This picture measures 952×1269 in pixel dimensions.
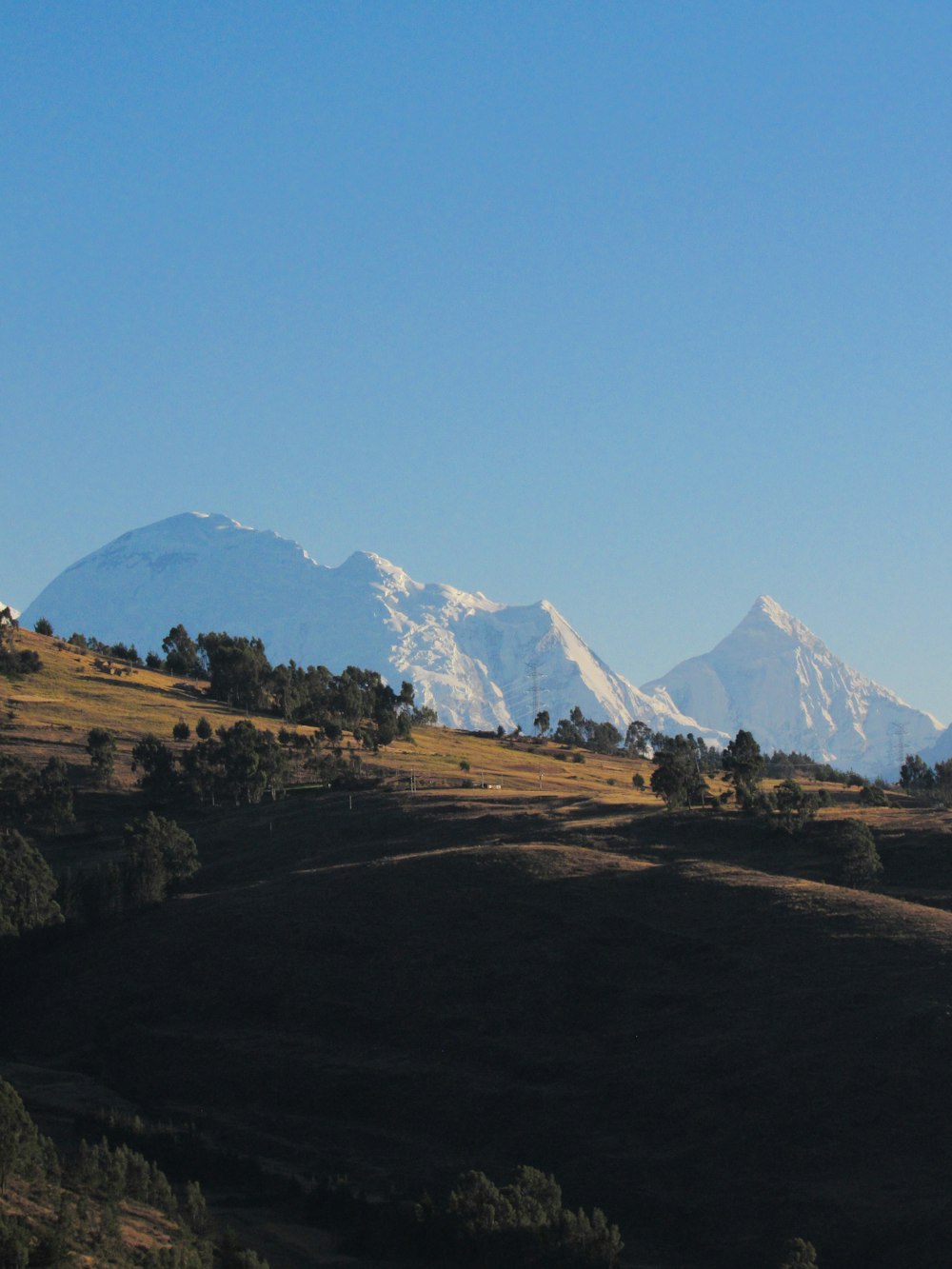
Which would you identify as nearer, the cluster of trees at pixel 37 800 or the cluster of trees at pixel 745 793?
the cluster of trees at pixel 745 793

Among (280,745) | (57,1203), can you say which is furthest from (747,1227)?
(280,745)

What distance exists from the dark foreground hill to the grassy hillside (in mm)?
171

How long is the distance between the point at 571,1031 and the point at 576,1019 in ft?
4.14

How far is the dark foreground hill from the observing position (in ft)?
181

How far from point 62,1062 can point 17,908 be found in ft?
69.8

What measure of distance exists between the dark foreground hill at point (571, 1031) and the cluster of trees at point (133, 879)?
2869 millimetres

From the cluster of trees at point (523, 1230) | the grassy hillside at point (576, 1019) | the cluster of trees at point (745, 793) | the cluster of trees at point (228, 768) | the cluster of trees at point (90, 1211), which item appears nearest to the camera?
the cluster of trees at point (90, 1211)

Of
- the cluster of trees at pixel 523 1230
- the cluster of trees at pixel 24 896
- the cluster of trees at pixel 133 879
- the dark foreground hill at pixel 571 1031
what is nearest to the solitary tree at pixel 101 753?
the cluster of trees at pixel 133 879

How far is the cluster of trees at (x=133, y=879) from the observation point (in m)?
101

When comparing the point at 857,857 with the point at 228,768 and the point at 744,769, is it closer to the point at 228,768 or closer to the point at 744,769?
the point at 744,769

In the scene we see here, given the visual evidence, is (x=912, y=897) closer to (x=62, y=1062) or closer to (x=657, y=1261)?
(x=657, y=1261)

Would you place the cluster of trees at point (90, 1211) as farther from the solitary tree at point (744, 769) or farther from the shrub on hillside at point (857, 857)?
the solitary tree at point (744, 769)

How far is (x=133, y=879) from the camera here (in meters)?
103

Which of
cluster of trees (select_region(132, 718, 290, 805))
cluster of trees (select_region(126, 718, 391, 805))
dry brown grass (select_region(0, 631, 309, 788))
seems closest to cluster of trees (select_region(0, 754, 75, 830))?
cluster of trees (select_region(132, 718, 290, 805))
